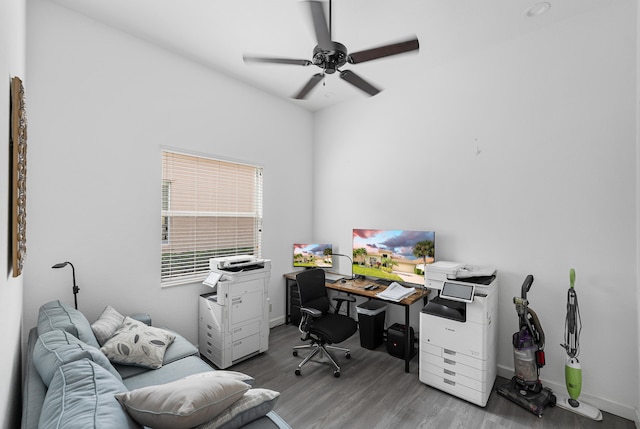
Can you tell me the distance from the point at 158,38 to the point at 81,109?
1004 mm

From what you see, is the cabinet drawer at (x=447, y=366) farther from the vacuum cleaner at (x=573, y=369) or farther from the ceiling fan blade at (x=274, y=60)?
the ceiling fan blade at (x=274, y=60)

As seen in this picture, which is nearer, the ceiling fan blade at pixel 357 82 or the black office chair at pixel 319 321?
the ceiling fan blade at pixel 357 82

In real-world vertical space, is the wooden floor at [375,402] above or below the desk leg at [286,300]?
below

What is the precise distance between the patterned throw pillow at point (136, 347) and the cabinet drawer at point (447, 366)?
2262 millimetres

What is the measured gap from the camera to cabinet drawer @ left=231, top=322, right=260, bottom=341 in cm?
293

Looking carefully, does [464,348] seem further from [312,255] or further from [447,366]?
[312,255]

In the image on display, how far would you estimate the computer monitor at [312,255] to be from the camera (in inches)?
163

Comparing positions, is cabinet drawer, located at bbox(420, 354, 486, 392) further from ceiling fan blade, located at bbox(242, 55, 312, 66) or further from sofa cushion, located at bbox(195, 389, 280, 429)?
ceiling fan blade, located at bbox(242, 55, 312, 66)

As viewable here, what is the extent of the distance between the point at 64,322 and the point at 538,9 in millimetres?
4209

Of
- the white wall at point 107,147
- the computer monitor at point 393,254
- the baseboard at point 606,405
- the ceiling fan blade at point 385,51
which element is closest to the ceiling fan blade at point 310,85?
the ceiling fan blade at point 385,51

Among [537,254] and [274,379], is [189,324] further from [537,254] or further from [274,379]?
[537,254]

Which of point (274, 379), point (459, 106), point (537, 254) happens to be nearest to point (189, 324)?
point (274, 379)

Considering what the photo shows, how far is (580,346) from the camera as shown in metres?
2.42

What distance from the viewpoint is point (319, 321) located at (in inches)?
115
